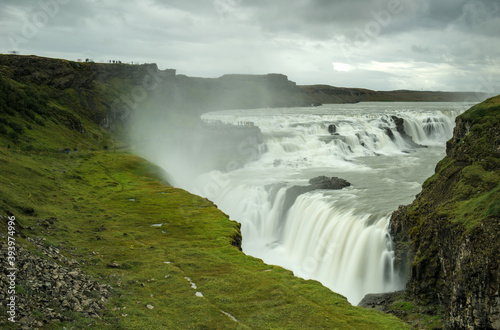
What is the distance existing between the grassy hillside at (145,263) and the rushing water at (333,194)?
808 cm

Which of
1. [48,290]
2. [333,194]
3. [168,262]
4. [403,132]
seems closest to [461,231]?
[168,262]

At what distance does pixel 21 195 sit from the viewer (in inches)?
1236

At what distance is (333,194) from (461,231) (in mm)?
24368

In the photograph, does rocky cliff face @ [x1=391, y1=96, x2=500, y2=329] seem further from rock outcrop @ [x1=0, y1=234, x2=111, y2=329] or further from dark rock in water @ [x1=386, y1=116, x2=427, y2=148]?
dark rock in water @ [x1=386, y1=116, x2=427, y2=148]

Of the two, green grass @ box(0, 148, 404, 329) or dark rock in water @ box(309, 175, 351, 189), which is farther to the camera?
dark rock in water @ box(309, 175, 351, 189)

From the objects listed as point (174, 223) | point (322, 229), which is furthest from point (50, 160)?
point (322, 229)

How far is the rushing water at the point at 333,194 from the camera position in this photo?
1231 inches

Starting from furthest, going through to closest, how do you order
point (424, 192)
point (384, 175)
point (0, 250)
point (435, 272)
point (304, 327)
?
point (384, 175), point (424, 192), point (435, 272), point (304, 327), point (0, 250)

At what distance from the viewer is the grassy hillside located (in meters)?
16.6

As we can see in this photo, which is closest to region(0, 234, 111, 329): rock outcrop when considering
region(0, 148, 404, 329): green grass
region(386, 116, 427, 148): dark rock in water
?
region(0, 148, 404, 329): green grass

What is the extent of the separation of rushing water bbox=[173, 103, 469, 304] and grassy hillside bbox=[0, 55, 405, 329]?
8.08m

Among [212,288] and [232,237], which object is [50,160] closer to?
[232,237]

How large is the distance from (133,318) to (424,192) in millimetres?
23287

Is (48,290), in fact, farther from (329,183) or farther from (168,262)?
(329,183)
